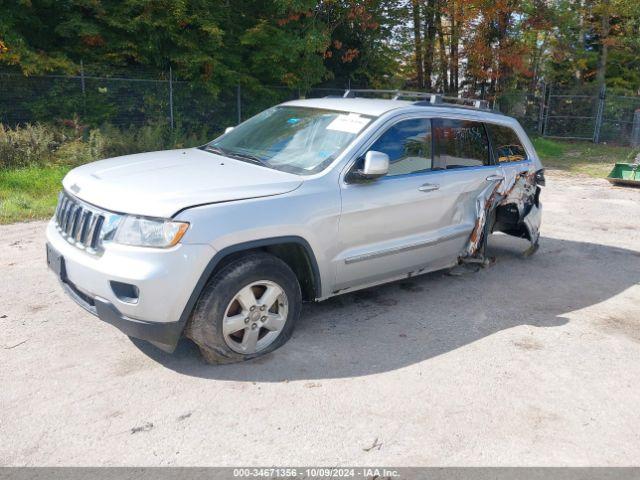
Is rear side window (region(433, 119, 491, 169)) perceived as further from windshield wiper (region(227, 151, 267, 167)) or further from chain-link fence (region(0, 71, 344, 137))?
chain-link fence (region(0, 71, 344, 137))

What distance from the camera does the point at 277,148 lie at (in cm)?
496

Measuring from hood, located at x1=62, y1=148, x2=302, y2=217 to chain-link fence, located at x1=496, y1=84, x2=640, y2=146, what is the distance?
67.4ft

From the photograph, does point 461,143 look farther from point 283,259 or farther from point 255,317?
point 255,317

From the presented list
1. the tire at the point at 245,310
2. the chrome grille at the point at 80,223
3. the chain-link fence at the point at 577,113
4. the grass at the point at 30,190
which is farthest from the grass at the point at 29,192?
the chain-link fence at the point at 577,113

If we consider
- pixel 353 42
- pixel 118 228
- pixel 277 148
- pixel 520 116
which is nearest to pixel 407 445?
pixel 118 228

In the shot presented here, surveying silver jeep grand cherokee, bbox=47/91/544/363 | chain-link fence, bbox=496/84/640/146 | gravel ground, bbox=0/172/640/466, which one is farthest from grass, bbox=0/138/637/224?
chain-link fence, bbox=496/84/640/146

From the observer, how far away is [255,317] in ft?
13.4

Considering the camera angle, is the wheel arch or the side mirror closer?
the wheel arch

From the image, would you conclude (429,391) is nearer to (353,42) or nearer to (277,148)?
(277,148)

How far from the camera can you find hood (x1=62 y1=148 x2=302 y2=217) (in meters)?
3.75

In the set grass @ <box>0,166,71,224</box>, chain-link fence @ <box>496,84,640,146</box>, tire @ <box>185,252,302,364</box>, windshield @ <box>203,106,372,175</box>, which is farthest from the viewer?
chain-link fence @ <box>496,84,640,146</box>

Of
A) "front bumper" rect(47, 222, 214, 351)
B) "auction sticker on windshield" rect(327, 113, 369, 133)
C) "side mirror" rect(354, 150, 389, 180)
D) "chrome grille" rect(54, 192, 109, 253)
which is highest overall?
"auction sticker on windshield" rect(327, 113, 369, 133)

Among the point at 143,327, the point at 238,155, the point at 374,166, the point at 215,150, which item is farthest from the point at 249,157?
the point at 143,327

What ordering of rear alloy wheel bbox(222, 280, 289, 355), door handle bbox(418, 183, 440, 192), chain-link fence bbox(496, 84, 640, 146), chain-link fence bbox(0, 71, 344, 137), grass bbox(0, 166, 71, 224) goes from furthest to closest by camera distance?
chain-link fence bbox(496, 84, 640, 146) < chain-link fence bbox(0, 71, 344, 137) < grass bbox(0, 166, 71, 224) < door handle bbox(418, 183, 440, 192) < rear alloy wheel bbox(222, 280, 289, 355)
